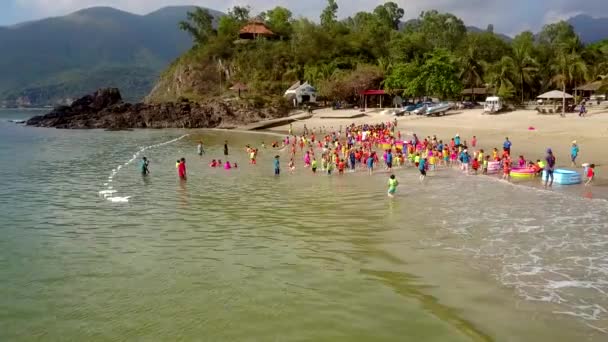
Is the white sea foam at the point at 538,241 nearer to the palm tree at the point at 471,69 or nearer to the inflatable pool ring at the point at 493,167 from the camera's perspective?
the inflatable pool ring at the point at 493,167

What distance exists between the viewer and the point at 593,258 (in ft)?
39.8

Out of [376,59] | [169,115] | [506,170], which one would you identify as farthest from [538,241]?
[376,59]

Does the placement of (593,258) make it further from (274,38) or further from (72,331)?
(274,38)

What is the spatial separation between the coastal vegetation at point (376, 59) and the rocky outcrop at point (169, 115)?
8.13 m

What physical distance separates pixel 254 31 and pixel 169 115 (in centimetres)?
4008

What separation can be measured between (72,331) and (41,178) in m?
22.5

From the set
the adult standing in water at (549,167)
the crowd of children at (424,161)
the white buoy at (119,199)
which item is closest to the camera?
the adult standing in water at (549,167)

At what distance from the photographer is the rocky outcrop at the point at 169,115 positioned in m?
73.8

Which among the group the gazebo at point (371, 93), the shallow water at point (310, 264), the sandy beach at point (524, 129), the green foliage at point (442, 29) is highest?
the green foliage at point (442, 29)

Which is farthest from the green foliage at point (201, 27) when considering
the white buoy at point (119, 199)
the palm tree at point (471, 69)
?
the white buoy at point (119, 199)

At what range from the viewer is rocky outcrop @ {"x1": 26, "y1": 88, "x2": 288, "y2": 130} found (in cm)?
7381

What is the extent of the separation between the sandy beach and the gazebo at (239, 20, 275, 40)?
57.8 metres

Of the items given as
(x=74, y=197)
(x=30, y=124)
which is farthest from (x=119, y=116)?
(x=74, y=197)

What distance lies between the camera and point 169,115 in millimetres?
79938
